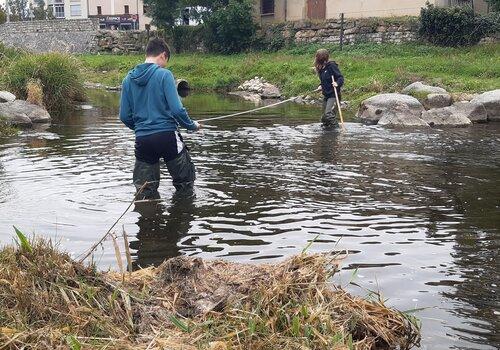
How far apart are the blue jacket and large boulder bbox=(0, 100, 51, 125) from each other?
448 inches

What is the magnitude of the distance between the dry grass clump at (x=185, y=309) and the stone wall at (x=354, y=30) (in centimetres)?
3205

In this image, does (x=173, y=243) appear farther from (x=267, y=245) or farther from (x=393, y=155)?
(x=393, y=155)

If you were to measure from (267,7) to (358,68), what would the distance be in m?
20.8

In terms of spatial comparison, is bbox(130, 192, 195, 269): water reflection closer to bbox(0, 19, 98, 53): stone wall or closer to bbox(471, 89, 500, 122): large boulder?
bbox(471, 89, 500, 122): large boulder

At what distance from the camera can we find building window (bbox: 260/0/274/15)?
4744 cm

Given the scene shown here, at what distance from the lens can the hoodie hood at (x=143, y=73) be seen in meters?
7.92

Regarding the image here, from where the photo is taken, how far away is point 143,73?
7938 millimetres

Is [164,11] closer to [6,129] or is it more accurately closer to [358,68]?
[358,68]

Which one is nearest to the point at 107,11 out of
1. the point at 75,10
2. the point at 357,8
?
the point at 75,10

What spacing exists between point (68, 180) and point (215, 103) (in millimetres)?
16680

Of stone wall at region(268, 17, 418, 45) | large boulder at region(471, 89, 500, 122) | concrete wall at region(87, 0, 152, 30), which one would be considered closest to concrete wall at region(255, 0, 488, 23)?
stone wall at region(268, 17, 418, 45)

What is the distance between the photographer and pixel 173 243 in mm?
7059

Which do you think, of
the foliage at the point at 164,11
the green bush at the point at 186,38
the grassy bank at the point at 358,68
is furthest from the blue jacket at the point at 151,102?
the foliage at the point at 164,11

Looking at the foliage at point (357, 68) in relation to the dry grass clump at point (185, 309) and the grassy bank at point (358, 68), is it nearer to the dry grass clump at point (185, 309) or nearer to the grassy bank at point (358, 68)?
the grassy bank at point (358, 68)
